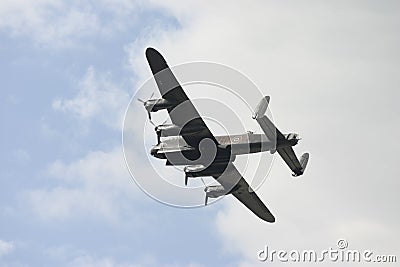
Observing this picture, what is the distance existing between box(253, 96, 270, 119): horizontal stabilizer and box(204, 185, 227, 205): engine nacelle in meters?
15.0

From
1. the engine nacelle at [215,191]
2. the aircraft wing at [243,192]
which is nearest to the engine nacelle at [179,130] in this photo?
the aircraft wing at [243,192]

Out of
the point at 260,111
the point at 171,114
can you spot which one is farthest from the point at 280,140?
the point at 171,114

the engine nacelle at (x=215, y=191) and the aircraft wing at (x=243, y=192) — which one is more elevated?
the aircraft wing at (x=243, y=192)

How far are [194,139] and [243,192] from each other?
11.3 m

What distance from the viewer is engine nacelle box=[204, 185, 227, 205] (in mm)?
77125

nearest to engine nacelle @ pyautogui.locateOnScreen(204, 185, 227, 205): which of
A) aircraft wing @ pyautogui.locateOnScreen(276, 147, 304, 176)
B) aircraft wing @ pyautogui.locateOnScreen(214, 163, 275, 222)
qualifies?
aircraft wing @ pyautogui.locateOnScreen(214, 163, 275, 222)

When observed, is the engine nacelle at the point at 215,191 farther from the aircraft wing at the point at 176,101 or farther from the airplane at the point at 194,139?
the aircraft wing at the point at 176,101

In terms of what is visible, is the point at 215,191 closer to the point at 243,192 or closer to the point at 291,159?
the point at 243,192

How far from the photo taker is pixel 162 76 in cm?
6600

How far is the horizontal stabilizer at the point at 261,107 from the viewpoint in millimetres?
63062

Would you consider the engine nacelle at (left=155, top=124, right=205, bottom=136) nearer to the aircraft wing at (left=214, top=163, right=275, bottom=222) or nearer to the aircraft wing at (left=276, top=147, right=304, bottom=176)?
the aircraft wing at (left=276, top=147, right=304, bottom=176)

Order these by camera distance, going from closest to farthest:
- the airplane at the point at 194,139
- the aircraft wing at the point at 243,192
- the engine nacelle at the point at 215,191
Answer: the airplane at the point at 194,139 → the aircraft wing at the point at 243,192 → the engine nacelle at the point at 215,191

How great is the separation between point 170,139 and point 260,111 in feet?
31.4

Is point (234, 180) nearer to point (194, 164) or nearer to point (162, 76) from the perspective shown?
point (194, 164)
